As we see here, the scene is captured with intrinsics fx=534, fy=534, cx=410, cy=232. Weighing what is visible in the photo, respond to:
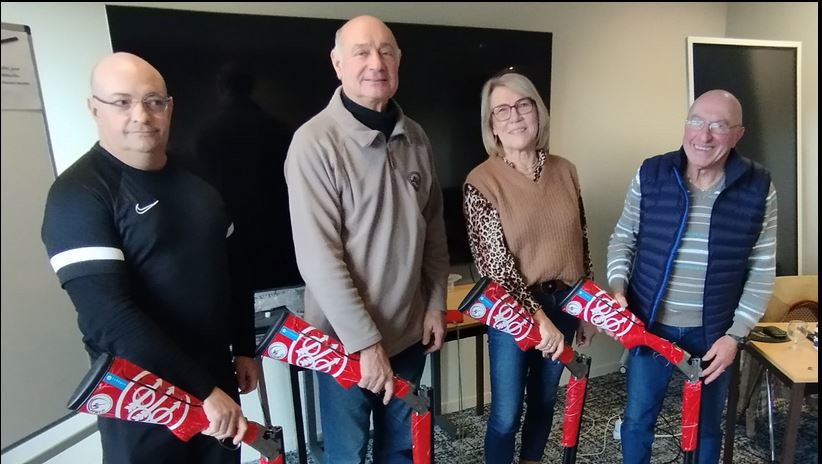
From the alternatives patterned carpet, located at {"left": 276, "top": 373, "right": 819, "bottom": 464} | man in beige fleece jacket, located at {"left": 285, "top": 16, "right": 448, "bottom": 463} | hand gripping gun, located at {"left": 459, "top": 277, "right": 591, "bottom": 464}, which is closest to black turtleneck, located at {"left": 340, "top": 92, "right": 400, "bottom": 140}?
man in beige fleece jacket, located at {"left": 285, "top": 16, "right": 448, "bottom": 463}

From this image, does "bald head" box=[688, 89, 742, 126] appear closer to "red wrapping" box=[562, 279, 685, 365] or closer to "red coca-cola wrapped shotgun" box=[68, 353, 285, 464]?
"red wrapping" box=[562, 279, 685, 365]

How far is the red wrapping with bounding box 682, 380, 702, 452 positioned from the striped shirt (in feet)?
0.57

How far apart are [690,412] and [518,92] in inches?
40.9

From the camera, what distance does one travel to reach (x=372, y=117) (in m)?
1.23

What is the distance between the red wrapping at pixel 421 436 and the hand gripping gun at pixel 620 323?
489mm

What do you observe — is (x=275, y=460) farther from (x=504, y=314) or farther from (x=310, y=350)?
(x=504, y=314)

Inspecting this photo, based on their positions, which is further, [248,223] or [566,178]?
[248,223]

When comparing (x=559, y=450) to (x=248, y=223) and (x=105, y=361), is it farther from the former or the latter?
(x=105, y=361)

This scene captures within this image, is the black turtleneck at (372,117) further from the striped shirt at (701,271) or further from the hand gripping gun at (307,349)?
the striped shirt at (701,271)

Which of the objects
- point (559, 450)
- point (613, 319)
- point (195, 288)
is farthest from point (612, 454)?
point (195, 288)

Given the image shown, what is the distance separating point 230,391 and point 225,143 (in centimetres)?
87

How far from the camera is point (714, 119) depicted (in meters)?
1.40

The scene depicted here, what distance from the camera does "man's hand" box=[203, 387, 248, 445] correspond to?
1.06 metres

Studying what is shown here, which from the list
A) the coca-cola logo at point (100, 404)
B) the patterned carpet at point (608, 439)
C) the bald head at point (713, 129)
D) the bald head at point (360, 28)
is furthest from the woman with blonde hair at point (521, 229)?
the coca-cola logo at point (100, 404)
